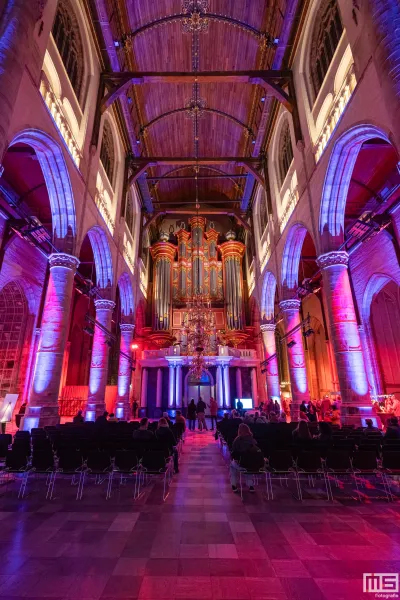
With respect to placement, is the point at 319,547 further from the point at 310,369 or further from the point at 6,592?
the point at 310,369

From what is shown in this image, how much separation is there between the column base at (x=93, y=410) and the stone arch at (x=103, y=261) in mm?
5443

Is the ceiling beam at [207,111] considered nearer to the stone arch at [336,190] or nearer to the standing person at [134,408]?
the stone arch at [336,190]

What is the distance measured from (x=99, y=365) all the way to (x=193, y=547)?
11645 mm

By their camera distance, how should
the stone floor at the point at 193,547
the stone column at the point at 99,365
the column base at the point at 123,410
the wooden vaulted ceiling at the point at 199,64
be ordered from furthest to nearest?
the column base at the point at 123,410, the wooden vaulted ceiling at the point at 199,64, the stone column at the point at 99,365, the stone floor at the point at 193,547

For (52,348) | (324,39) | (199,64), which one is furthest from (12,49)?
(199,64)

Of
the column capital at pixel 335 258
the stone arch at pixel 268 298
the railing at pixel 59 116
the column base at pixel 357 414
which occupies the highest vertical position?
the railing at pixel 59 116

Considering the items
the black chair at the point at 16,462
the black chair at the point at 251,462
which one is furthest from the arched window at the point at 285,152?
the black chair at the point at 16,462

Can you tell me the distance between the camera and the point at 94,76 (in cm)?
1334

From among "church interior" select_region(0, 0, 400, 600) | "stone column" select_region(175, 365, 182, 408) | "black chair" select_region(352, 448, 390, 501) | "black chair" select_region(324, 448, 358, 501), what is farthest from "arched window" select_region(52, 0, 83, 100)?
"stone column" select_region(175, 365, 182, 408)

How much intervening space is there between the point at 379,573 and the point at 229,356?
59.9 feet

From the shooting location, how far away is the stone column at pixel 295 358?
44.5 feet

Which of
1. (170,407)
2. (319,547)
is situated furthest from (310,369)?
(319,547)

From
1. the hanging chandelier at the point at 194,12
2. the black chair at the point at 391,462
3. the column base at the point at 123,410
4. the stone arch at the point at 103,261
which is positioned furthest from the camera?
the column base at the point at 123,410

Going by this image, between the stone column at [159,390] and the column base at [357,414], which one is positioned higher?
the stone column at [159,390]
